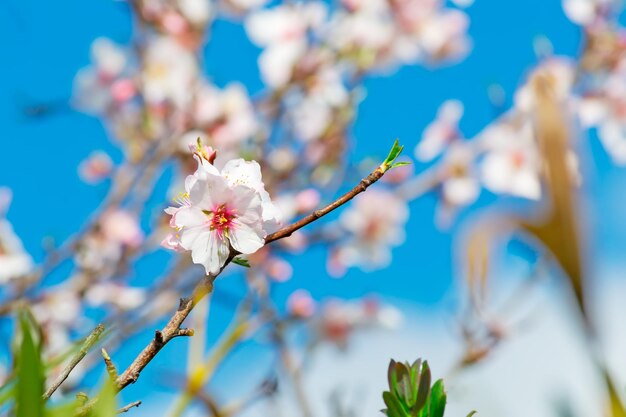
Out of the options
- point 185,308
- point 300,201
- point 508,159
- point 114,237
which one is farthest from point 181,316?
point 508,159

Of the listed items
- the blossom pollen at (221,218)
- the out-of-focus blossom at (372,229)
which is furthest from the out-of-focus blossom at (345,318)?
the blossom pollen at (221,218)

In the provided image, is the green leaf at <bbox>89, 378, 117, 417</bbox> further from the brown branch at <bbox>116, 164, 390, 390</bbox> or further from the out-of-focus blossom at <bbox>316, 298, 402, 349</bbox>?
the out-of-focus blossom at <bbox>316, 298, 402, 349</bbox>

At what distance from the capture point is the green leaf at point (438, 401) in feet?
1.23

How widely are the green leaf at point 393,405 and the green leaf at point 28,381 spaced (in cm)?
20

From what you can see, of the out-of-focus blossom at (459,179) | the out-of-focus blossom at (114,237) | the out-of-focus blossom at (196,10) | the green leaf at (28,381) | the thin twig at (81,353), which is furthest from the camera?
the out-of-focus blossom at (459,179)

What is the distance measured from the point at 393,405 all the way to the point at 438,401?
0.02 m

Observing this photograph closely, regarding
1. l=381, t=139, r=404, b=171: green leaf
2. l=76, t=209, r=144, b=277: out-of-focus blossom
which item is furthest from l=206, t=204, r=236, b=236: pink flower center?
l=76, t=209, r=144, b=277: out-of-focus blossom

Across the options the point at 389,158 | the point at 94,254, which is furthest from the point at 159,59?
the point at 389,158

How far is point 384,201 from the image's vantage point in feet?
11.4

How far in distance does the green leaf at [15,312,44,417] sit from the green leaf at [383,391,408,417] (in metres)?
0.20

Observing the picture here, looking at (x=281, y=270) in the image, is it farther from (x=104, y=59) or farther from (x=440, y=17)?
(x=440, y=17)

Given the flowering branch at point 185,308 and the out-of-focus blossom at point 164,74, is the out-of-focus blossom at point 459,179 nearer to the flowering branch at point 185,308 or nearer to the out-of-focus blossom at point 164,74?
the out-of-focus blossom at point 164,74

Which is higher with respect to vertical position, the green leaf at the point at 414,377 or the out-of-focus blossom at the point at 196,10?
the out-of-focus blossom at the point at 196,10

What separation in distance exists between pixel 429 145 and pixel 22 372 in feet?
10.9
